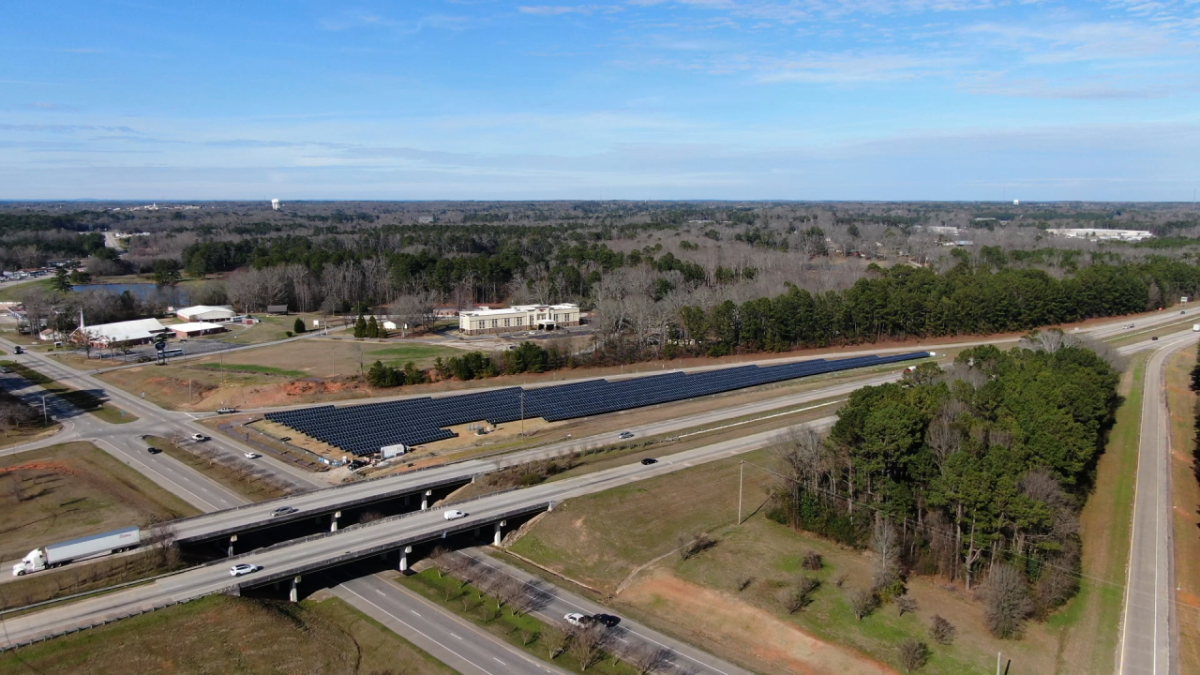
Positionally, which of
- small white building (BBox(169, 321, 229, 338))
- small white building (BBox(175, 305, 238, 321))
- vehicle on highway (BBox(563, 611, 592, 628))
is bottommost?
vehicle on highway (BBox(563, 611, 592, 628))

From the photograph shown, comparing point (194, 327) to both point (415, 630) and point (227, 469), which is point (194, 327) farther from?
point (415, 630)

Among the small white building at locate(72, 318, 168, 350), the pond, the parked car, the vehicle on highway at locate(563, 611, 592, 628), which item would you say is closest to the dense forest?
the parked car

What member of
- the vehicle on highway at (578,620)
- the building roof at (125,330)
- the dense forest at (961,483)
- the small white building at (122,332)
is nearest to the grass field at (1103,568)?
the dense forest at (961,483)

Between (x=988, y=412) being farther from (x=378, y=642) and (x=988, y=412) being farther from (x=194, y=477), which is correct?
(x=194, y=477)

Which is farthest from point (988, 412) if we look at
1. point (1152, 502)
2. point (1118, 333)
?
point (1118, 333)

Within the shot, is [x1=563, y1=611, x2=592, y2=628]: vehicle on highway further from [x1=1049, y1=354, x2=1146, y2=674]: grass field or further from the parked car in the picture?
[x1=1049, y1=354, x2=1146, y2=674]: grass field

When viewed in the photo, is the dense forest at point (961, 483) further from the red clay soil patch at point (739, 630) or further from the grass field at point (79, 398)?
the grass field at point (79, 398)
